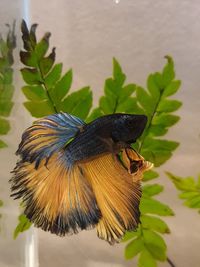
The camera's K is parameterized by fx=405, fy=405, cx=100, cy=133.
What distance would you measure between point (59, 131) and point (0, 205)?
10.3 inches

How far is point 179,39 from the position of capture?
0.67m

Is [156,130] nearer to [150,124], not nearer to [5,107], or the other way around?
[150,124]

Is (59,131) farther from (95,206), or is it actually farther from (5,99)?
(5,99)

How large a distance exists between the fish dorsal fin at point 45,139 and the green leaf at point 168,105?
0.16 metres

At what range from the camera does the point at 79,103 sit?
60cm

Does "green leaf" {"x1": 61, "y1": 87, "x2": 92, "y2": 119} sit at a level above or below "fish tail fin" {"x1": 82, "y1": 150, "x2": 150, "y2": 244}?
above

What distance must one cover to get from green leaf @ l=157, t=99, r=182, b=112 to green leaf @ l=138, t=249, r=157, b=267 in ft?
0.74

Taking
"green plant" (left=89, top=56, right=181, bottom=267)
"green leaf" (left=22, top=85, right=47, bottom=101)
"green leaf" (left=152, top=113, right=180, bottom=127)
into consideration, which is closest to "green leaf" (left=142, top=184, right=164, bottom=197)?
"green plant" (left=89, top=56, right=181, bottom=267)

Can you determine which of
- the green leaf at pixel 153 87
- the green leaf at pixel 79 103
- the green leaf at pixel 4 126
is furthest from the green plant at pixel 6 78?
the green leaf at pixel 153 87

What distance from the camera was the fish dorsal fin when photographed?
1.61 feet

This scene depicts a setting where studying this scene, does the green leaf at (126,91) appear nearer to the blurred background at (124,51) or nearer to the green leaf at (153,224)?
the blurred background at (124,51)

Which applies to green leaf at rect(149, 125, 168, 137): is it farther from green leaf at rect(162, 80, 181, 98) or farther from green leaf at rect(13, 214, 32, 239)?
green leaf at rect(13, 214, 32, 239)

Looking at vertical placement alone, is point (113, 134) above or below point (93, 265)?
above

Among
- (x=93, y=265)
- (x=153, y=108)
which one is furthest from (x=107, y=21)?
(x=93, y=265)
